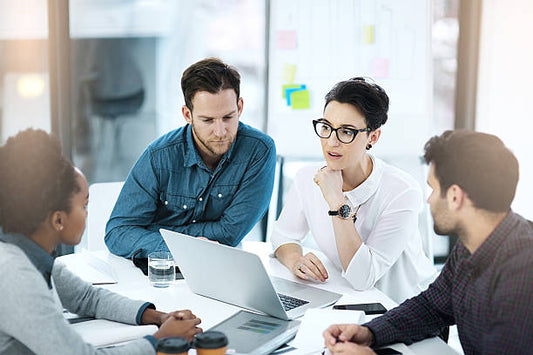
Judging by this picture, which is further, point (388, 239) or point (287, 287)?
point (388, 239)

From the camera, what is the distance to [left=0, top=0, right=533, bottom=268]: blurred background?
3.49m

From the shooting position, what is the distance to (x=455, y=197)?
154 centimetres

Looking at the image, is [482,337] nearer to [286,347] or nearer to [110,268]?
[286,347]

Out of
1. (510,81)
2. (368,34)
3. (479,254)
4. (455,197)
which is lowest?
(479,254)

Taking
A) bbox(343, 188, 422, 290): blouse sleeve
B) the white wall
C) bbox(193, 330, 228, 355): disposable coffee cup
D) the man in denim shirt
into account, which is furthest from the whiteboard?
bbox(193, 330, 228, 355): disposable coffee cup

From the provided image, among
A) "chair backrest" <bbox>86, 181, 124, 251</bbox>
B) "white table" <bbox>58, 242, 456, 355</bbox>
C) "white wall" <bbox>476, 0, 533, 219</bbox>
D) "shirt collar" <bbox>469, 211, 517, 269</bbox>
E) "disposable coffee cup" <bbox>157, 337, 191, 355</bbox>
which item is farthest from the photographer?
"white wall" <bbox>476, 0, 533, 219</bbox>

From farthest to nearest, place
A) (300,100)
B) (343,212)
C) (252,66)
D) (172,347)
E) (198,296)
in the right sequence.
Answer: (252,66) → (300,100) → (343,212) → (198,296) → (172,347)

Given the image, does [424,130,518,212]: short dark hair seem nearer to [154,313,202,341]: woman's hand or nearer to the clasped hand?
the clasped hand

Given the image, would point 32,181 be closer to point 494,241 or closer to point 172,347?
point 172,347

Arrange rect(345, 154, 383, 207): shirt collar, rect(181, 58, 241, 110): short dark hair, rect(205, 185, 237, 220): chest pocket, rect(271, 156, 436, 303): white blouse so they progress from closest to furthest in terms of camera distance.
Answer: rect(271, 156, 436, 303): white blouse < rect(345, 154, 383, 207): shirt collar < rect(181, 58, 241, 110): short dark hair < rect(205, 185, 237, 220): chest pocket

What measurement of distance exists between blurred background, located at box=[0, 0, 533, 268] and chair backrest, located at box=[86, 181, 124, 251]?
0.91m

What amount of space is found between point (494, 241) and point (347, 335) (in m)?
0.41

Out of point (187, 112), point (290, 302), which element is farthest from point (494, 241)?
point (187, 112)

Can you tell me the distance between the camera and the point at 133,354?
4.73 feet
